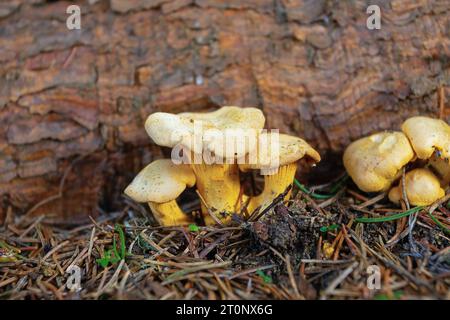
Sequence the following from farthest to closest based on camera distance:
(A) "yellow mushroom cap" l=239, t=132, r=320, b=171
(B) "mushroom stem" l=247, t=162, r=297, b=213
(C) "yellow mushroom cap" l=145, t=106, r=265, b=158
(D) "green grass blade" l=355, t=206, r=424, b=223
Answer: (B) "mushroom stem" l=247, t=162, r=297, b=213, (D) "green grass blade" l=355, t=206, r=424, b=223, (A) "yellow mushroom cap" l=239, t=132, r=320, b=171, (C) "yellow mushroom cap" l=145, t=106, r=265, b=158

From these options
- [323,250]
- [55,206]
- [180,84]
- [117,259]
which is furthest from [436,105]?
[55,206]

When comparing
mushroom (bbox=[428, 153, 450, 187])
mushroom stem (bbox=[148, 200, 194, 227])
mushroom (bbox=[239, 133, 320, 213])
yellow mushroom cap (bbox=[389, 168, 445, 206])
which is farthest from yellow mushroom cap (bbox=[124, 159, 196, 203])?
mushroom (bbox=[428, 153, 450, 187])

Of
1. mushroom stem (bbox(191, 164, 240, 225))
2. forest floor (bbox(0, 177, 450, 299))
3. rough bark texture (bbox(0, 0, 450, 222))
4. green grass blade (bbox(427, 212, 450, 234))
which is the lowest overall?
forest floor (bbox(0, 177, 450, 299))

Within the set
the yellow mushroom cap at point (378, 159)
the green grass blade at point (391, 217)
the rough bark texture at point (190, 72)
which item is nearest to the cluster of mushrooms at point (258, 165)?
the yellow mushroom cap at point (378, 159)

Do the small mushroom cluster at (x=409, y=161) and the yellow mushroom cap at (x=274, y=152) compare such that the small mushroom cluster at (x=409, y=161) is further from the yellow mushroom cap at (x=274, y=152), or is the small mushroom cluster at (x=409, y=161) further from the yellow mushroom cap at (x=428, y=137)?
the yellow mushroom cap at (x=274, y=152)

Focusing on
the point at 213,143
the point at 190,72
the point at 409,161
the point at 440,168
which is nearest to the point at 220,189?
the point at 213,143

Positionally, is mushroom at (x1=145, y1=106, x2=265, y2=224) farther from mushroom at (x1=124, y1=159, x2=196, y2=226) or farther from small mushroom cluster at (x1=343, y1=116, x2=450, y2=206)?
small mushroom cluster at (x1=343, y1=116, x2=450, y2=206)

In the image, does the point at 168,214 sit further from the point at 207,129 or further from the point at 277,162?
the point at 277,162
